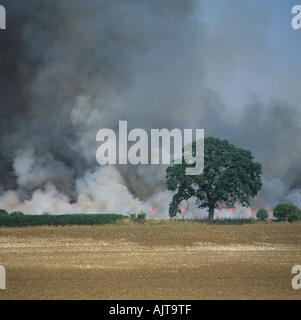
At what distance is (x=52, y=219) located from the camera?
46844 mm

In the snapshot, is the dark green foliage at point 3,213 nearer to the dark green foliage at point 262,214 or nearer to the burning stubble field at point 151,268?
the burning stubble field at point 151,268

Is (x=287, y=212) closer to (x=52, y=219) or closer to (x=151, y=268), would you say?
(x=52, y=219)

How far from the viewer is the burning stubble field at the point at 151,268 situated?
43.7ft

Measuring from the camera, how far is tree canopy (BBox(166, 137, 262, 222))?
167 ft

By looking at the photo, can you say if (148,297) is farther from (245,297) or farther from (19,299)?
(19,299)

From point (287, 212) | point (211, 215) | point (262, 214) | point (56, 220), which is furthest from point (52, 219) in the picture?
point (287, 212)

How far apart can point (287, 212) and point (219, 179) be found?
492 inches

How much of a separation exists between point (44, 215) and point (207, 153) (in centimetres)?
2459

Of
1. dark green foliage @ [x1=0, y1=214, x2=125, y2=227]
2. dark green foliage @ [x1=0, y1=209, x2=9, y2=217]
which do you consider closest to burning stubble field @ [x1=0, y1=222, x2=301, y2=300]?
dark green foliage @ [x1=0, y1=214, x2=125, y2=227]

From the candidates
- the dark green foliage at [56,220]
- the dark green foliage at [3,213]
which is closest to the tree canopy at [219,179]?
the dark green foliage at [56,220]

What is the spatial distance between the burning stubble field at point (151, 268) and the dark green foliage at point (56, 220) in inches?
589

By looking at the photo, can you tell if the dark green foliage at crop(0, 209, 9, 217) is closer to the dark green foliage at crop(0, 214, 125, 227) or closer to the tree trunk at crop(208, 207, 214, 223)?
the dark green foliage at crop(0, 214, 125, 227)

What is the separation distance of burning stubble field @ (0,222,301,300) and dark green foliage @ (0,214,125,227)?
14964mm

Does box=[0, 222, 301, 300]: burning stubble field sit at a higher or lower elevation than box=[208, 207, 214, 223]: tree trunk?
lower
